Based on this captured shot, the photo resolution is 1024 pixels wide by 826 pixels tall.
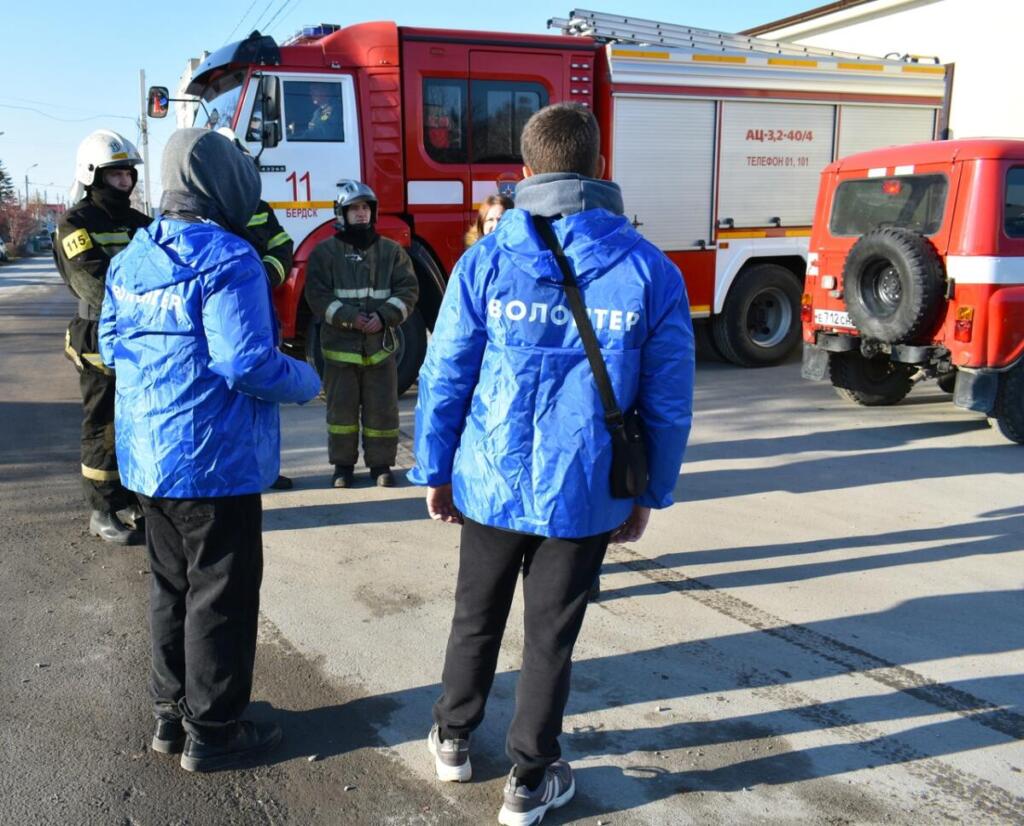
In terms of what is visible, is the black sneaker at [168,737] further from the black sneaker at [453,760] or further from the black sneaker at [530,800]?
the black sneaker at [530,800]

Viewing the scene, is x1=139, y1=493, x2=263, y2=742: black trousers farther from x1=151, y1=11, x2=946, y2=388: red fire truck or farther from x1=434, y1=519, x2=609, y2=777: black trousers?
x1=151, y1=11, x2=946, y2=388: red fire truck

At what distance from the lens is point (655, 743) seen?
10.2 feet

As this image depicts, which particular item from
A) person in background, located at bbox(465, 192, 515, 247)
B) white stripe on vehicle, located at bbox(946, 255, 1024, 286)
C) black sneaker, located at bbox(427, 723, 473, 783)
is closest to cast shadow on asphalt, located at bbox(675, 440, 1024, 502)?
white stripe on vehicle, located at bbox(946, 255, 1024, 286)

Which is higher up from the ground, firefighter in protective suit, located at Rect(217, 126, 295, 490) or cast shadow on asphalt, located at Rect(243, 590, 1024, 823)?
firefighter in protective suit, located at Rect(217, 126, 295, 490)

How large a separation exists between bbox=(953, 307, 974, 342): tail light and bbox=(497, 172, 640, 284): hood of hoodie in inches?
203

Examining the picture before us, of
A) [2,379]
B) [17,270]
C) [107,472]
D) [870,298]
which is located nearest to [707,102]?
[870,298]

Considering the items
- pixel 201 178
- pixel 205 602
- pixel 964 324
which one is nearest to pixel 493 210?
pixel 201 178

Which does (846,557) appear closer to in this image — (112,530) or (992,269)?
(992,269)

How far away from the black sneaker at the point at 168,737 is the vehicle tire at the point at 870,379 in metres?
6.76

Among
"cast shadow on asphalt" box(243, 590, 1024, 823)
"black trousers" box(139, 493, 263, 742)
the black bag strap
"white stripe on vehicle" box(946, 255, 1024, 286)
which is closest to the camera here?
the black bag strap

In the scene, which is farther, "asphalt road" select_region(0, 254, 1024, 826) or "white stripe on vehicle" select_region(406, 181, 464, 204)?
"white stripe on vehicle" select_region(406, 181, 464, 204)

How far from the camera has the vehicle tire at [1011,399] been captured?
6.88m

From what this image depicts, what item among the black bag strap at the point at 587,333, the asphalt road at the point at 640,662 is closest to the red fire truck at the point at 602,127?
the asphalt road at the point at 640,662

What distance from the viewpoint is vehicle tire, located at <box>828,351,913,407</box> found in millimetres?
8383
